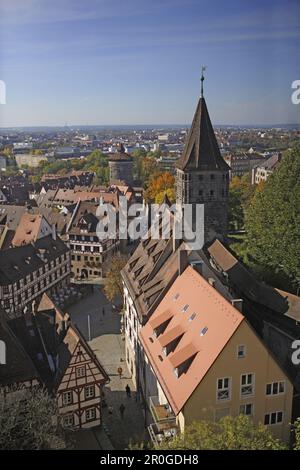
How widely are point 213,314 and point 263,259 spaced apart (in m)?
10.5

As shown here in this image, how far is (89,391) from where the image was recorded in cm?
1273

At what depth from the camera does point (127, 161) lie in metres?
45.7

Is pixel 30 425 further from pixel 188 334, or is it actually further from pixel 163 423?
pixel 188 334

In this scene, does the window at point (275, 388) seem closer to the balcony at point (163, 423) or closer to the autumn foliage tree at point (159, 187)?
the balcony at point (163, 423)

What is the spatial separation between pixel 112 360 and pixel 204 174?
26.7 feet

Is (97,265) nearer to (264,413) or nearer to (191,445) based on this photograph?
(264,413)

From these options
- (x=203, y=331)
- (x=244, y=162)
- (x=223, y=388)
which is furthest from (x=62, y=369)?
(x=244, y=162)

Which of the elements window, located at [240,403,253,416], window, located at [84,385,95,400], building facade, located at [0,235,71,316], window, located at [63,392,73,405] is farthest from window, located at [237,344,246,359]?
building facade, located at [0,235,71,316]

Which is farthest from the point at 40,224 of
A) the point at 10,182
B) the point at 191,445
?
the point at 10,182

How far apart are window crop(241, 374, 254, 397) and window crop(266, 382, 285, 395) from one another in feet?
1.37

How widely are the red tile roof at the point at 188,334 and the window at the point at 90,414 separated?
7.27ft

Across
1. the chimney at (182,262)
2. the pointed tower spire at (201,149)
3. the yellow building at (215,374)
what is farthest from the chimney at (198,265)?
the pointed tower spire at (201,149)
